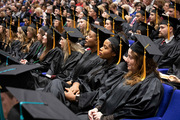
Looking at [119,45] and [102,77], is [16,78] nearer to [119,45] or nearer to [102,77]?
[102,77]

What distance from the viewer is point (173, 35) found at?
4.41 m

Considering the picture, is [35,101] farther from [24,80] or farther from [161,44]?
[161,44]

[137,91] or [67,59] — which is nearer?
[137,91]

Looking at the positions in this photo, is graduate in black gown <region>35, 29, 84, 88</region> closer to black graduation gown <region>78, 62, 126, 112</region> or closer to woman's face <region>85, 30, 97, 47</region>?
woman's face <region>85, 30, 97, 47</region>

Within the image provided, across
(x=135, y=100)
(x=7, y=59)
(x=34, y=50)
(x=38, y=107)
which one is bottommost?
(x=34, y=50)

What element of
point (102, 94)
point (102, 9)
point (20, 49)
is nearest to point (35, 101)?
point (102, 94)

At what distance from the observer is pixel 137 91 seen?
2418 mm

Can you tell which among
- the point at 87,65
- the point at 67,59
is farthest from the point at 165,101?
the point at 67,59

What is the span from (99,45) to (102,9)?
413 centimetres

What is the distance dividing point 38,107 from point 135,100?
1182 mm

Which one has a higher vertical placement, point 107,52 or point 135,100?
point 107,52

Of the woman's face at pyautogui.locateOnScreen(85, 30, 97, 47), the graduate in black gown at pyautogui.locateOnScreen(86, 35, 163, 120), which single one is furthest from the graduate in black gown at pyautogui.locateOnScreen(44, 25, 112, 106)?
the graduate in black gown at pyautogui.locateOnScreen(86, 35, 163, 120)

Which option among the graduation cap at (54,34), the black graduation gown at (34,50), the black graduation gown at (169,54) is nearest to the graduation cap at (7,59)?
the graduation cap at (54,34)

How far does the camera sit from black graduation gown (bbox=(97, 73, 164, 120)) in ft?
7.39
